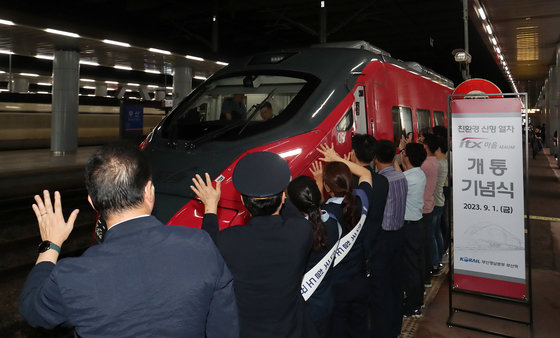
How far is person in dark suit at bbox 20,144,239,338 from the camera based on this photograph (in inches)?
57.8

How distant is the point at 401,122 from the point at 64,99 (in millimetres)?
12382

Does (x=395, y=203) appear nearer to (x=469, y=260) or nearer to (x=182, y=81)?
(x=469, y=260)

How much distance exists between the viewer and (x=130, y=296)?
148 cm

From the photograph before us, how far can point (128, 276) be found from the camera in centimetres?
148

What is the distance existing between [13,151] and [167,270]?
17.8 m

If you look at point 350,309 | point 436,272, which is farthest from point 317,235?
point 436,272

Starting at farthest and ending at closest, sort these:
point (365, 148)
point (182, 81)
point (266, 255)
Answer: point (182, 81) → point (365, 148) → point (266, 255)

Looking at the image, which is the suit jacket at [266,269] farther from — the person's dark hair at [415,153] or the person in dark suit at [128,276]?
the person's dark hair at [415,153]

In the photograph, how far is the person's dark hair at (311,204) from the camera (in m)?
2.64

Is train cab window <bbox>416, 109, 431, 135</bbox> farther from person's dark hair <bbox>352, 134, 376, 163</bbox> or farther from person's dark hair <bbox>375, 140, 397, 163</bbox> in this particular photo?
person's dark hair <bbox>352, 134, 376, 163</bbox>

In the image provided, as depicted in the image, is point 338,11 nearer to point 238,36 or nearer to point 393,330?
point 238,36

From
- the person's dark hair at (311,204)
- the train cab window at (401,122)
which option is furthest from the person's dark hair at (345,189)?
the train cab window at (401,122)

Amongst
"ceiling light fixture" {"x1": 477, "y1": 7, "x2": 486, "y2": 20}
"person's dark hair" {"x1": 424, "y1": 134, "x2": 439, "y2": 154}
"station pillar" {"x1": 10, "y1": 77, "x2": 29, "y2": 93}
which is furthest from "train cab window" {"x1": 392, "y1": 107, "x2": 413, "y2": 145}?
"station pillar" {"x1": 10, "y1": 77, "x2": 29, "y2": 93}

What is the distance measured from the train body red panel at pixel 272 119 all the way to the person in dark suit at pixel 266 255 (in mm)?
1820
